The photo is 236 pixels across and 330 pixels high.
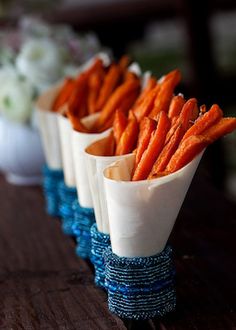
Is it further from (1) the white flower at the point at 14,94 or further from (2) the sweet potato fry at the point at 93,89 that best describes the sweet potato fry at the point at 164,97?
(1) the white flower at the point at 14,94

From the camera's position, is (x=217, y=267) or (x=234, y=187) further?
(x=234, y=187)

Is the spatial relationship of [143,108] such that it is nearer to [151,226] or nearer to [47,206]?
[151,226]

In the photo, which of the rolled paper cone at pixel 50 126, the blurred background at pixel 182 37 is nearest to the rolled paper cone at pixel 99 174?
the rolled paper cone at pixel 50 126

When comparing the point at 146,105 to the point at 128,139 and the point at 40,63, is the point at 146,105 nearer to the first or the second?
the point at 128,139

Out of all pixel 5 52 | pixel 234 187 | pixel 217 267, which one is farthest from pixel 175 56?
pixel 217 267

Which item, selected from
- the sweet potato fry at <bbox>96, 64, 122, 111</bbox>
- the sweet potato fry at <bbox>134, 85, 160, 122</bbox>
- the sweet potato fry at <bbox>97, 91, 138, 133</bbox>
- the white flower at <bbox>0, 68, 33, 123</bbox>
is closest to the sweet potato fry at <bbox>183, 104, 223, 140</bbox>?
the sweet potato fry at <bbox>134, 85, 160, 122</bbox>

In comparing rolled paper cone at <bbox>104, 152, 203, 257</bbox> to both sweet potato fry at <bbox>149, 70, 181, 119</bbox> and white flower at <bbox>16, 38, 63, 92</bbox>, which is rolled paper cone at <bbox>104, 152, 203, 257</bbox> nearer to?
sweet potato fry at <bbox>149, 70, 181, 119</bbox>
